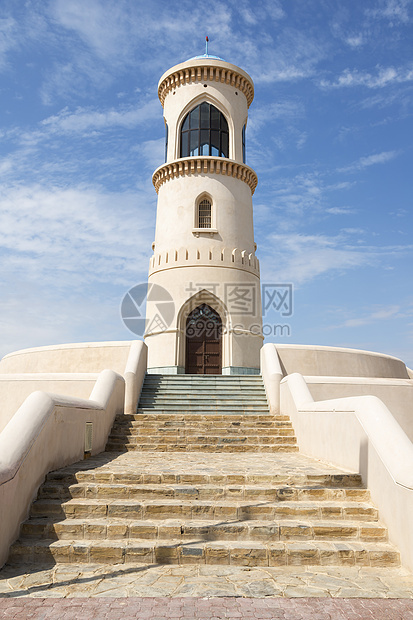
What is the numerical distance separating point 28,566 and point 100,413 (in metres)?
4.28

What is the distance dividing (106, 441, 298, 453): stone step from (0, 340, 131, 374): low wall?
14.4ft

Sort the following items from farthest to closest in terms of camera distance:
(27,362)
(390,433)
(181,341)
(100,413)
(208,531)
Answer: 1. (181,341)
2. (27,362)
3. (100,413)
4. (390,433)
5. (208,531)

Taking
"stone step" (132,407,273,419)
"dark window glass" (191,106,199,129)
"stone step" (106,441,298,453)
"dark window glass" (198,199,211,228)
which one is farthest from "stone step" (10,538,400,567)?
"dark window glass" (191,106,199,129)

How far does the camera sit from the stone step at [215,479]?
6484 millimetres

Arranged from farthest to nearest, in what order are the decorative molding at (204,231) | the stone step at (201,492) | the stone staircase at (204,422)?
the decorative molding at (204,231) < the stone staircase at (204,422) < the stone step at (201,492)

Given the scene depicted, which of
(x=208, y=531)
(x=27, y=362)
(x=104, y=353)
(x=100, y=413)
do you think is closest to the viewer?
(x=208, y=531)

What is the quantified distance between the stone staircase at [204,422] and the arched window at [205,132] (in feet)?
38.4

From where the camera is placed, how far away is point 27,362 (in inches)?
604

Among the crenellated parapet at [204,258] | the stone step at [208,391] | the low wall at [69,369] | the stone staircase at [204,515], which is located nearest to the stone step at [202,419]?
the low wall at [69,369]

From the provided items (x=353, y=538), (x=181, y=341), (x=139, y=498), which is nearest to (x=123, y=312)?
(x=181, y=341)

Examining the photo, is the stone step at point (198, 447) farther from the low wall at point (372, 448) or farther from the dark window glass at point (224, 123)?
the dark window glass at point (224, 123)

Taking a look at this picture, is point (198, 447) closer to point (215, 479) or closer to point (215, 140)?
point (215, 479)

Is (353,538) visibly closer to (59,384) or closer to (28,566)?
(28,566)

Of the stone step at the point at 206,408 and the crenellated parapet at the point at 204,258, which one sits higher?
the crenellated parapet at the point at 204,258
